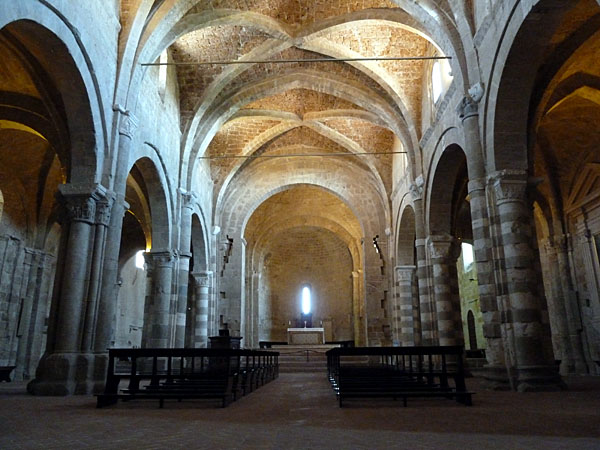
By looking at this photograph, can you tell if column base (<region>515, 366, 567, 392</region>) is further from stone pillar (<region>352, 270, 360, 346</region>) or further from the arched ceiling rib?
stone pillar (<region>352, 270, 360, 346</region>)

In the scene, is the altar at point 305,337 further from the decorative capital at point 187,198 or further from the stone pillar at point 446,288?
the stone pillar at point 446,288

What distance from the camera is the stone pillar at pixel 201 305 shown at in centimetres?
2066

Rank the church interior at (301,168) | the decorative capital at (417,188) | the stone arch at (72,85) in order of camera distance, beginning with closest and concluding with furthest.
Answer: the stone arch at (72,85)
the church interior at (301,168)
the decorative capital at (417,188)

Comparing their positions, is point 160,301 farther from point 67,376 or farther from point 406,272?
point 406,272

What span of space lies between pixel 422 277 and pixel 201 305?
10115 mm

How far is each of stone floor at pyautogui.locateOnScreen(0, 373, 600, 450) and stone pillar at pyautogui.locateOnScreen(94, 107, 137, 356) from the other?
2322 mm

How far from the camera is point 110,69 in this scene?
447 inches

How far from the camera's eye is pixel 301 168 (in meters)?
26.1

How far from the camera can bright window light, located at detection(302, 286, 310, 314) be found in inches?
Result: 1448

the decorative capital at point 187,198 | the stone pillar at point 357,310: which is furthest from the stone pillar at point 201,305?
the stone pillar at point 357,310

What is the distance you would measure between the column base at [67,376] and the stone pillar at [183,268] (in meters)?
6.89

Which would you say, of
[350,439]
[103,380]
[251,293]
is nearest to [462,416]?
[350,439]

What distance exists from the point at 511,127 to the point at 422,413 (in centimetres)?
668

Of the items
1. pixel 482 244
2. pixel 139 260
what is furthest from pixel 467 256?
pixel 139 260
